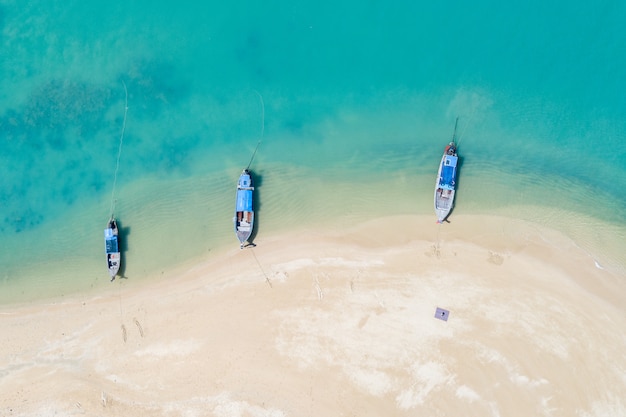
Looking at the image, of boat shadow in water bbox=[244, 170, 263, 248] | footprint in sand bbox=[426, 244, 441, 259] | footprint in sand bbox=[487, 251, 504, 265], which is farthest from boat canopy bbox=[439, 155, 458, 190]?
boat shadow in water bbox=[244, 170, 263, 248]

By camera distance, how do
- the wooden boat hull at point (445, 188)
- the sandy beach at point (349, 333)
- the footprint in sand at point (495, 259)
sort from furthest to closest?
1. the wooden boat hull at point (445, 188)
2. the footprint in sand at point (495, 259)
3. the sandy beach at point (349, 333)

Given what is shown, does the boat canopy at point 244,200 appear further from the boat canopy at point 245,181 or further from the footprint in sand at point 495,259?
the footprint in sand at point 495,259

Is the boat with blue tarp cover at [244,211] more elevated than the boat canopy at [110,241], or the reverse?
the boat with blue tarp cover at [244,211]

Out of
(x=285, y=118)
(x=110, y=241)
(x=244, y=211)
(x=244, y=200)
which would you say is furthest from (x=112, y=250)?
(x=285, y=118)

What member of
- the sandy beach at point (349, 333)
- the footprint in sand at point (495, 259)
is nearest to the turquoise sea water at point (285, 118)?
the sandy beach at point (349, 333)

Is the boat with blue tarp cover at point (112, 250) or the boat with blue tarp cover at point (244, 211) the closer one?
the boat with blue tarp cover at point (244, 211)

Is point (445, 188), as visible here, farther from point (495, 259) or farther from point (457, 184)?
point (495, 259)
